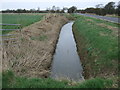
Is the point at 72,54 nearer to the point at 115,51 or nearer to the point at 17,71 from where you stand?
the point at 115,51

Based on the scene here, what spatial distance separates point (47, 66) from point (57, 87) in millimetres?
4968

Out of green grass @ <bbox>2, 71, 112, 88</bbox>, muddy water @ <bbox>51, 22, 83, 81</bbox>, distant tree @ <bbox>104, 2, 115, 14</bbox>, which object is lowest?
muddy water @ <bbox>51, 22, 83, 81</bbox>

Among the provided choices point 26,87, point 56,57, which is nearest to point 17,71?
point 26,87

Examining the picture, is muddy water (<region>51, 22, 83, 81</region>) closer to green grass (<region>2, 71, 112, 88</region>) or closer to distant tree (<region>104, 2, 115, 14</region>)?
green grass (<region>2, 71, 112, 88</region>)

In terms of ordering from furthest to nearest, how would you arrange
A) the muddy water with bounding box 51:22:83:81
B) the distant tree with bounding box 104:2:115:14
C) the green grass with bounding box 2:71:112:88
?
the distant tree with bounding box 104:2:115:14
the muddy water with bounding box 51:22:83:81
the green grass with bounding box 2:71:112:88

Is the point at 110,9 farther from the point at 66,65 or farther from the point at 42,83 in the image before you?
the point at 42,83

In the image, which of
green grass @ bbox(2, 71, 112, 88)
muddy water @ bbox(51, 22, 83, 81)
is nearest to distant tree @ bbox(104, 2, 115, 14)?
muddy water @ bbox(51, 22, 83, 81)

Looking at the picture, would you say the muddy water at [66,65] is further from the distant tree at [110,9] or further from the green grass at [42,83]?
the distant tree at [110,9]

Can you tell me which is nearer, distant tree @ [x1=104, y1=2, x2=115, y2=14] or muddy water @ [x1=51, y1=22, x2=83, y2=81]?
muddy water @ [x1=51, y1=22, x2=83, y2=81]

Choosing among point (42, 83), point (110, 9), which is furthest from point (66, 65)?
point (110, 9)

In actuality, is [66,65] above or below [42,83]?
below

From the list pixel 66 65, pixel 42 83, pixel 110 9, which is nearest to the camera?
pixel 42 83

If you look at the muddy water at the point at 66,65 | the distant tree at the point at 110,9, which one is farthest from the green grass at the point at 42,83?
the distant tree at the point at 110,9

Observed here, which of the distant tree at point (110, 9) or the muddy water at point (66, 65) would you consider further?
the distant tree at point (110, 9)
